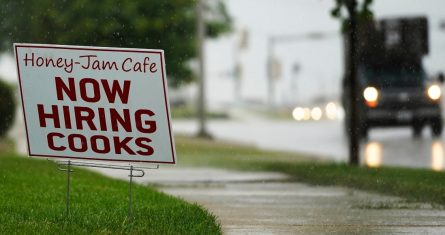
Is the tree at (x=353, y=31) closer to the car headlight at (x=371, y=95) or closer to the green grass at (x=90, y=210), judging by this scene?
the green grass at (x=90, y=210)

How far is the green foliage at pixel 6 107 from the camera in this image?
2905 cm

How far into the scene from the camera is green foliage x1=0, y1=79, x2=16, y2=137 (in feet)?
95.3

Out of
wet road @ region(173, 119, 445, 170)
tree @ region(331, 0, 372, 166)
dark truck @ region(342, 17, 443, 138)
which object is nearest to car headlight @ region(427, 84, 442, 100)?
dark truck @ region(342, 17, 443, 138)

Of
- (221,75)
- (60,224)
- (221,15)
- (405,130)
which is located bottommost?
(221,75)

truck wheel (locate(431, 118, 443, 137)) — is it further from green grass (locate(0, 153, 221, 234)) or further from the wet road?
green grass (locate(0, 153, 221, 234))

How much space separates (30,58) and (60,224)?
1.35m

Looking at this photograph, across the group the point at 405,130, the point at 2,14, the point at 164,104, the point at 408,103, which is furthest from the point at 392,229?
the point at 405,130

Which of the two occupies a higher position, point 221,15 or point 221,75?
point 221,15

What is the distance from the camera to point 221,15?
46812mm

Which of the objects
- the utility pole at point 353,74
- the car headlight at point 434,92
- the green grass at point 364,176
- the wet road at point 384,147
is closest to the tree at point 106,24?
the wet road at point 384,147

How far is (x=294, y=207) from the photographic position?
1195 cm

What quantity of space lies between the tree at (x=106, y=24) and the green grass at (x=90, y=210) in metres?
16.1

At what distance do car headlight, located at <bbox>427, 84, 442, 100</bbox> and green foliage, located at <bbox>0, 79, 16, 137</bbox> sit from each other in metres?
11.3

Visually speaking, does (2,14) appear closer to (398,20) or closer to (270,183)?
(398,20)
